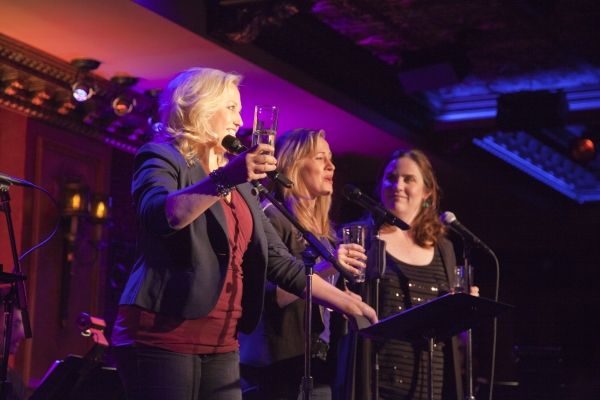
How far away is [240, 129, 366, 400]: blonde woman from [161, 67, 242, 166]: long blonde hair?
687 mm

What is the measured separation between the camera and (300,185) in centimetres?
354

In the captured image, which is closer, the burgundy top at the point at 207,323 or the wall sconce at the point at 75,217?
the burgundy top at the point at 207,323

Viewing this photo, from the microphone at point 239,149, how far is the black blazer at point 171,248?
0.11 meters

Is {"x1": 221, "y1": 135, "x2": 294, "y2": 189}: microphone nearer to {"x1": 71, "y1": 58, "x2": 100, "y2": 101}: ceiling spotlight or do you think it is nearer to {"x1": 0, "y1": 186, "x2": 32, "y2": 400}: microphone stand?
{"x1": 0, "y1": 186, "x2": 32, "y2": 400}: microphone stand

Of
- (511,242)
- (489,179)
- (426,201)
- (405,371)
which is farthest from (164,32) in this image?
(511,242)

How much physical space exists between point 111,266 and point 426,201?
365cm

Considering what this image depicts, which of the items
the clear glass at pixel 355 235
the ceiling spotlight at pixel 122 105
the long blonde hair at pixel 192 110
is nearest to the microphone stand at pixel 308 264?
the long blonde hair at pixel 192 110

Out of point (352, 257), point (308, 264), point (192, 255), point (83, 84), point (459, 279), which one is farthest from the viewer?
point (83, 84)

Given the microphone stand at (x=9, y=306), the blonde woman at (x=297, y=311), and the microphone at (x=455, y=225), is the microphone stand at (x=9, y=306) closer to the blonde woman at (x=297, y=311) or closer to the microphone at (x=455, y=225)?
the blonde woman at (x=297, y=311)

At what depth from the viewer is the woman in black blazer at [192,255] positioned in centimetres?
211

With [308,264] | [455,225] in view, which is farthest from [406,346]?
[308,264]

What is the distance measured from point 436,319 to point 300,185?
91 cm

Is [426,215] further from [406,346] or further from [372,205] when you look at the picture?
[406,346]

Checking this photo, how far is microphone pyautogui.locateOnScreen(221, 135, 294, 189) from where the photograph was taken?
236 cm
